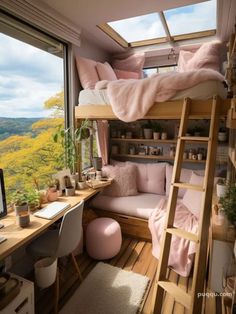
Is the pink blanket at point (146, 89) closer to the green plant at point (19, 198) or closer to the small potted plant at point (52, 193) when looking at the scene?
the small potted plant at point (52, 193)

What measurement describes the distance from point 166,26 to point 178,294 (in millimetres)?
2789

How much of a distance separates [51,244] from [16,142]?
986 mm

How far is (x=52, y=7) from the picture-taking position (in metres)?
2.02

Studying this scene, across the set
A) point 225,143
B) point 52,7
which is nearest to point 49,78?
point 52,7

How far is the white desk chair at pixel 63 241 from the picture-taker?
155cm

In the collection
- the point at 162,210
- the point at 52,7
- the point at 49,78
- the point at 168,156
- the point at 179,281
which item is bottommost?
the point at 179,281

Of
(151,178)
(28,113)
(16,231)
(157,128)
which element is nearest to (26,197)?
(16,231)

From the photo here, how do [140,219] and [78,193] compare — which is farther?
[140,219]

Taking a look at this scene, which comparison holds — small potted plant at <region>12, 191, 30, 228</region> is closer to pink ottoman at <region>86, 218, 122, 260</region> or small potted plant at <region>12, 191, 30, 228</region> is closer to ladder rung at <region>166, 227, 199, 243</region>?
pink ottoman at <region>86, 218, 122, 260</region>

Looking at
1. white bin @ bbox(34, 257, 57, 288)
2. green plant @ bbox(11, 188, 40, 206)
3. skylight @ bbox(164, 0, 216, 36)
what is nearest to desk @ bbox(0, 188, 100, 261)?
green plant @ bbox(11, 188, 40, 206)

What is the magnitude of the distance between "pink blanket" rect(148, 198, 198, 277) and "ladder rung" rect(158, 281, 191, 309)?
23.1 inches

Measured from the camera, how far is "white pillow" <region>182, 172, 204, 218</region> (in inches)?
91.7

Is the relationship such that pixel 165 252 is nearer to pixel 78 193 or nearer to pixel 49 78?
pixel 78 193

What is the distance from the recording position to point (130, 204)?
267cm
